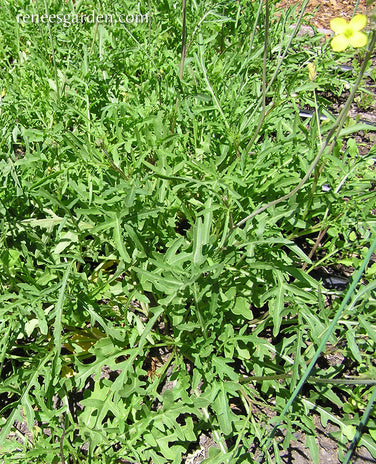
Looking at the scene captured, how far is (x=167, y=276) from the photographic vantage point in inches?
61.7

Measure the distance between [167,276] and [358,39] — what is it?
3.05ft

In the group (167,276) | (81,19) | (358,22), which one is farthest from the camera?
(81,19)

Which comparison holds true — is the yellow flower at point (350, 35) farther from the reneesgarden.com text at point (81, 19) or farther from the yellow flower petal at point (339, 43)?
the reneesgarden.com text at point (81, 19)

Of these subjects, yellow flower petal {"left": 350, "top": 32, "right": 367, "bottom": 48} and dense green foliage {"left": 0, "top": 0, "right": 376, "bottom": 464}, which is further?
dense green foliage {"left": 0, "top": 0, "right": 376, "bottom": 464}

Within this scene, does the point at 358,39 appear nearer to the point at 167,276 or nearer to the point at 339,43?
the point at 339,43

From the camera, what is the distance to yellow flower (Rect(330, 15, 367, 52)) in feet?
3.48

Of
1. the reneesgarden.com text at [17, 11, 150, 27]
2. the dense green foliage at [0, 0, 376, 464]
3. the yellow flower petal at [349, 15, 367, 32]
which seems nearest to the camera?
the yellow flower petal at [349, 15, 367, 32]

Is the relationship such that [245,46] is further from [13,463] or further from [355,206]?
[13,463]

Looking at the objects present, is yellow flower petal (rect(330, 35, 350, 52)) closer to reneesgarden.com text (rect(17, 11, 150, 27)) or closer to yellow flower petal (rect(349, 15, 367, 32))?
yellow flower petal (rect(349, 15, 367, 32))

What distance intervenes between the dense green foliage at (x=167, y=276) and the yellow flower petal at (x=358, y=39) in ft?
1.15

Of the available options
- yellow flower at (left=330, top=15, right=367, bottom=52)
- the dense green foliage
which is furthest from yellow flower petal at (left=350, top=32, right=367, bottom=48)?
the dense green foliage

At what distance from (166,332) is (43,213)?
0.82m

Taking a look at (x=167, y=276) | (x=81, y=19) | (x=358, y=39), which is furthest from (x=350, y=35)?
(x=81, y=19)

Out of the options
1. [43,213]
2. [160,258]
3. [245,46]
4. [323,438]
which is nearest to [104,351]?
[160,258]
